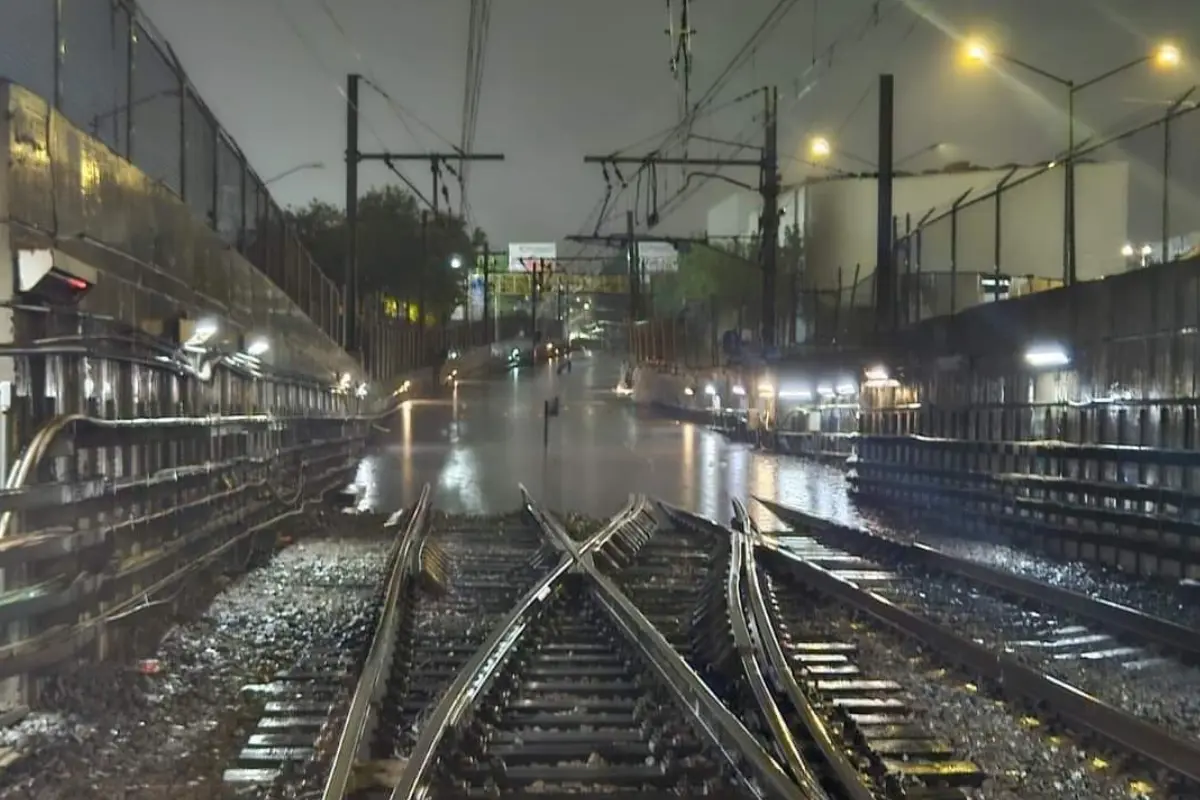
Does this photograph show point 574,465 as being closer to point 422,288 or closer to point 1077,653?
point 1077,653

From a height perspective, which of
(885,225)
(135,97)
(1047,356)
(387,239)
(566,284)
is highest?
(566,284)

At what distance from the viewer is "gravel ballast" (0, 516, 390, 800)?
6.43 m

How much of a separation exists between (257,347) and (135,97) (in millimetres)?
5442

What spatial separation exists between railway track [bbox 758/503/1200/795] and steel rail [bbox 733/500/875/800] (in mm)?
734

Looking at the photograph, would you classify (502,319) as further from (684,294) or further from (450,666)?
(450,666)

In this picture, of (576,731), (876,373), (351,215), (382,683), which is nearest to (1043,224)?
(876,373)

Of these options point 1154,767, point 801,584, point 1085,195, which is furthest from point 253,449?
point 1085,195

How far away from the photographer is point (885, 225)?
2969 centimetres

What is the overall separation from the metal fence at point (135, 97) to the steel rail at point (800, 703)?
606 centimetres

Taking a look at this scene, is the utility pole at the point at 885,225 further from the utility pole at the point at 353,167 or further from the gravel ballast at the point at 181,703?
the gravel ballast at the point at 181,703

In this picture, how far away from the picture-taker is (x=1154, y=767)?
6.69 m

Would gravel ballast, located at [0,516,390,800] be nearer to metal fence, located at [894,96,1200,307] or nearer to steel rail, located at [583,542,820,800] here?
steel rail, located at [583,542,820,800]

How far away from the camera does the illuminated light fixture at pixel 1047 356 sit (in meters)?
16.6

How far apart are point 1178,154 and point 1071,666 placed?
32.8ft
